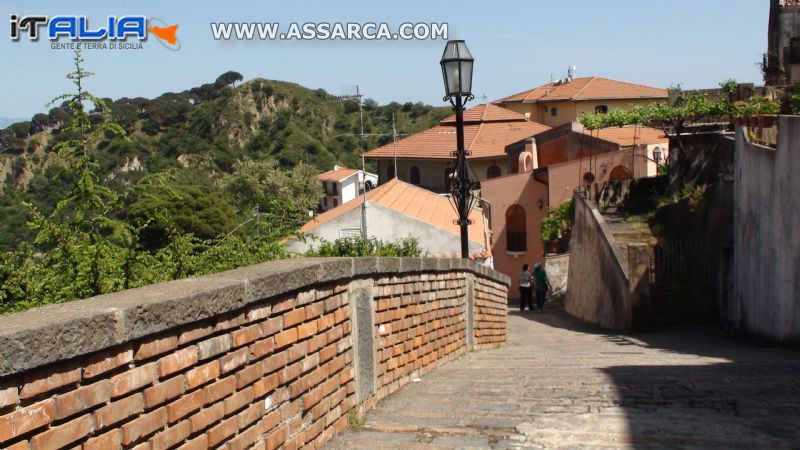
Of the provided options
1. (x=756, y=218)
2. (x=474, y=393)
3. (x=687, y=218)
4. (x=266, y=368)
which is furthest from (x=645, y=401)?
(x=687, y=218)

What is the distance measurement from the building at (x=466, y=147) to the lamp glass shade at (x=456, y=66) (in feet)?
124

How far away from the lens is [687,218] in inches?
658

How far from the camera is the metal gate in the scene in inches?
568

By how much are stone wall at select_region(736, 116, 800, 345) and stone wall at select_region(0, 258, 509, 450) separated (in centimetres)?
554

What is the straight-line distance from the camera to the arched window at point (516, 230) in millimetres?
38438

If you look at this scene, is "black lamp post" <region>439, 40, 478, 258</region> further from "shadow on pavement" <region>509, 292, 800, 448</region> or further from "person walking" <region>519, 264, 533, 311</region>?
"person walking" <region>519, 264, 533, 311</region>

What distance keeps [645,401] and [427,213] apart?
21.7 metres

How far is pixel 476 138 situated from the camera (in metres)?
50.7

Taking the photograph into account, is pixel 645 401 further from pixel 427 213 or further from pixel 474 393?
pixel 427 213

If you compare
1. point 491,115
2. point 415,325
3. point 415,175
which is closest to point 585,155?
point 491,115

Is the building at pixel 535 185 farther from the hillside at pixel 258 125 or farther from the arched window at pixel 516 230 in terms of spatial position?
the hillside at pixel 258 125

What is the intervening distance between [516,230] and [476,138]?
13206mm

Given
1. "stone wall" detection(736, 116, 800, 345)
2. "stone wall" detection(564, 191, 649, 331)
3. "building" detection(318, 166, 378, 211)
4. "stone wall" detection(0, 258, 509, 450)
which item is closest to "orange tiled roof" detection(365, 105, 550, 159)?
"building" detection(318, 166, 378, 211)

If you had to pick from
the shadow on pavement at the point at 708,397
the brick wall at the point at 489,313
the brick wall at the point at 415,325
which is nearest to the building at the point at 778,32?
the brick wall at the point at 489,313
